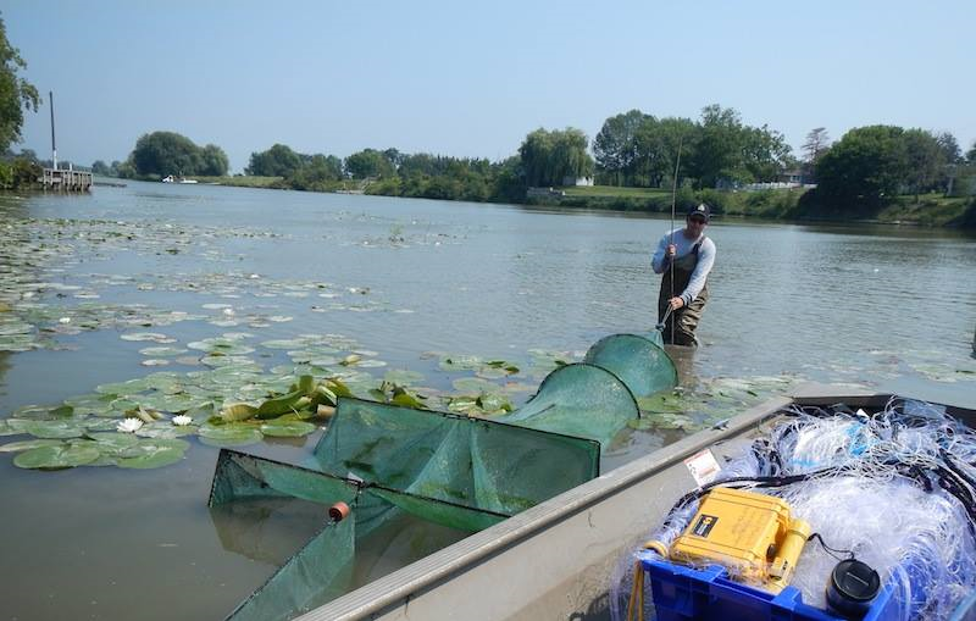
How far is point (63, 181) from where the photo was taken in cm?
5981

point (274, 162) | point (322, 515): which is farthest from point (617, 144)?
A: point (322, 515)

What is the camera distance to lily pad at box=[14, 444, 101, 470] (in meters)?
4.86

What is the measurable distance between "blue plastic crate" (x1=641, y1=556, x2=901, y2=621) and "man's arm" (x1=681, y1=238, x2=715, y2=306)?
6.25 meters

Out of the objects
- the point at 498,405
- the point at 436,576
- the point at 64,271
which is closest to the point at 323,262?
the point at 64,271

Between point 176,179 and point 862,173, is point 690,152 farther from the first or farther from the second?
point 176,179

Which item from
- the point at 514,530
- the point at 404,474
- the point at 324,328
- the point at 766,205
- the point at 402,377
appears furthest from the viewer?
the point at 766,205

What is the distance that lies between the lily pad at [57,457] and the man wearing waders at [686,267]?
5711 mm

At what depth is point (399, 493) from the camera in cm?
377

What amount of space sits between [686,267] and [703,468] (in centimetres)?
548

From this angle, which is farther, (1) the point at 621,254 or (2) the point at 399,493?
(1) the point at 621,254

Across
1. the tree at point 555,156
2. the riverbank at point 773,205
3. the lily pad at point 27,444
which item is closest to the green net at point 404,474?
the lily pad at point 27,444

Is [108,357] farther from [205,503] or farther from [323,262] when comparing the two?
[323,262]

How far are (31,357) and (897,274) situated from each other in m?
22.5

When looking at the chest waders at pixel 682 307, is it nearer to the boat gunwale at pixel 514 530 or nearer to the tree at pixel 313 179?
the boat gunwale at pixel 514 530
